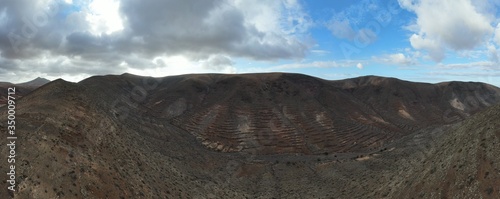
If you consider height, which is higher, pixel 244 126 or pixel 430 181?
pixel 430 181

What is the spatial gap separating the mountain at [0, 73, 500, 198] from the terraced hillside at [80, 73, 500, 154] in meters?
0.66

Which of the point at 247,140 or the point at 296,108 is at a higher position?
the point at 296,108

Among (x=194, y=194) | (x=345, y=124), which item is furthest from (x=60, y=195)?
(x=345, y=124)

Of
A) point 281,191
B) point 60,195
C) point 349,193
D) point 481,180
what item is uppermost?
point 481,180

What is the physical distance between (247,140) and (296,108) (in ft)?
114

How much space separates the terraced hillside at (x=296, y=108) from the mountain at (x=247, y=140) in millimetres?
657

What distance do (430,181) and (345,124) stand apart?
85.3m

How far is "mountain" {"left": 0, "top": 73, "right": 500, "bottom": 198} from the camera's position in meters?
32.6

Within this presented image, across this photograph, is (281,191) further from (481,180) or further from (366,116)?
(366,116)

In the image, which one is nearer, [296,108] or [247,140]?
[247,140]

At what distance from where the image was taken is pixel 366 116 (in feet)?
426

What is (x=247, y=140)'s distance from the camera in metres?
99.6

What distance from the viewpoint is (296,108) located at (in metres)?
126

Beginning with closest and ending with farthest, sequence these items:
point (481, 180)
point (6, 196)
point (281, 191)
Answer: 1. point (6, 196)
2. point (481, 180)
3. point (281, 191)
